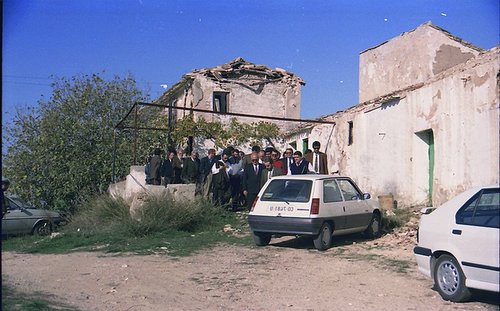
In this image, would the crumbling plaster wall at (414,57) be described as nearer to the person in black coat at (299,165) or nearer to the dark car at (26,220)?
the person in black coat at (299,165)

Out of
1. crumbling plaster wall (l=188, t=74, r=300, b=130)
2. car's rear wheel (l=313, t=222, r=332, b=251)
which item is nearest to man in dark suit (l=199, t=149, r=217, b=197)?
car's rear wheel (l=313, t=222, r=332, b=251)

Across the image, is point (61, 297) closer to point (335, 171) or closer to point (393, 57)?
point (335, 171)

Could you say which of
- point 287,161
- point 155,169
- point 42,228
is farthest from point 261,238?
point 42,228

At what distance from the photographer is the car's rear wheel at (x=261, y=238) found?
1129 centimetres

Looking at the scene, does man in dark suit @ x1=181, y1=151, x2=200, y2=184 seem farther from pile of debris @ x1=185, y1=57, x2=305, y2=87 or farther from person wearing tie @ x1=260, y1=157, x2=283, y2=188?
pile of debris @ x1=185, y1=57, x2=305, y2=87

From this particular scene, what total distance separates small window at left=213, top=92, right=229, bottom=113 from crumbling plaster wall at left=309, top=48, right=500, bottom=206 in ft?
35.9

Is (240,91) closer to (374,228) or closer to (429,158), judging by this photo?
(429,158)

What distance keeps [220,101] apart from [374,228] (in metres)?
18.2

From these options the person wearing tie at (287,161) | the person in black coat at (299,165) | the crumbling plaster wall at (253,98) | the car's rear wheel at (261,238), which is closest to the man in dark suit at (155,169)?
the person wearing tie at (287,161)

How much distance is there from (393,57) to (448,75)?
7343mm

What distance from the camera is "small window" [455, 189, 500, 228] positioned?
251 inches

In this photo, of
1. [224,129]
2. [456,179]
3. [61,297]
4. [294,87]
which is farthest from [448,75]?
[294,87]

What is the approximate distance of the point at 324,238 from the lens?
10789 millimetres

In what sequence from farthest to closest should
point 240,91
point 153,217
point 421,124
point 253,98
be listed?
point 253,98 < point 240,91 < point 421,124 < point 153,217
